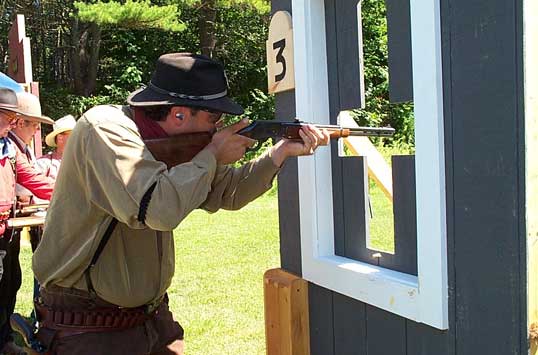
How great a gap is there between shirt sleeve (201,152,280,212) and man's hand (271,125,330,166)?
23cm

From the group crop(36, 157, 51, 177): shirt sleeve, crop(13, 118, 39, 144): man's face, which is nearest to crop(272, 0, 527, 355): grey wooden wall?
crop(13, 118, 39, 144): man's face

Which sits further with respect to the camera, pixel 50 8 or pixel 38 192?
pixel 50 8

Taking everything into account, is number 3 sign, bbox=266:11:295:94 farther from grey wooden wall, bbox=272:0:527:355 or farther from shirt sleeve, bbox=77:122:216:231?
shirt sleeve, bbox=77:122:216:231

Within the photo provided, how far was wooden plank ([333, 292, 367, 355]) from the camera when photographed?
2.39 meters

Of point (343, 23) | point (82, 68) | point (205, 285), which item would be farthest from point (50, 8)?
Answer: point (343, 23)

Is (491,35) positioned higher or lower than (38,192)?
higher

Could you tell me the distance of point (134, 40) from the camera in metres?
20.0

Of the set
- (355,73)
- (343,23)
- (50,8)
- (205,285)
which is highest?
(50,8)

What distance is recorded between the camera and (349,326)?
2.47 metres

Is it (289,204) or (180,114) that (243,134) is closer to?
(180,114)

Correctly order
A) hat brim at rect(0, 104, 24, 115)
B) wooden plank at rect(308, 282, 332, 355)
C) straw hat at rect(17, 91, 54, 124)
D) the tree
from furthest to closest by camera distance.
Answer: the tree
straw hat at rect(17, 91, 54, 124)
hat brim at rect(0, 104, 24, 115)
wooden plank at rect(308, 282, 332, 355)

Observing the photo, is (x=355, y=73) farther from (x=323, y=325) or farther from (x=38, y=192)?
(x=38, y=192)

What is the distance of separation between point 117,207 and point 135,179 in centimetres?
11

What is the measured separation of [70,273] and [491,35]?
5.28ft
